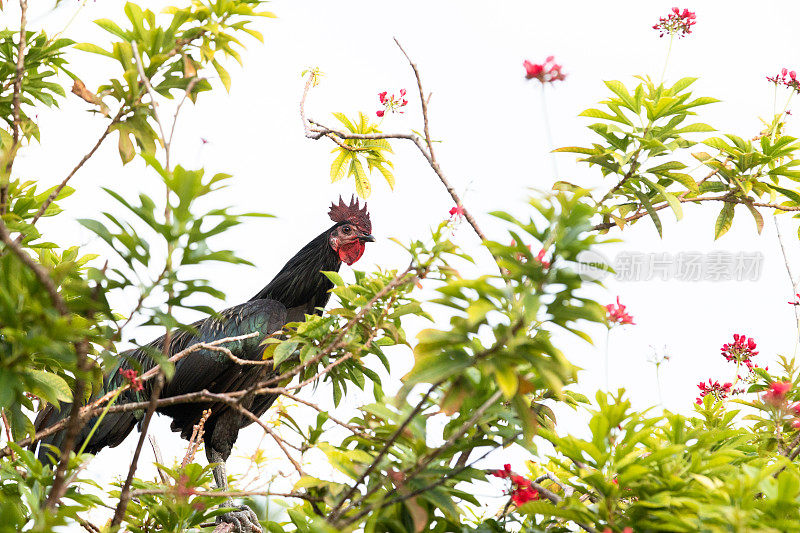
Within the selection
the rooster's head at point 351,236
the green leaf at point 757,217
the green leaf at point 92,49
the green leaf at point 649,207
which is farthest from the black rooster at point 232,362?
the green leaf at point 757,217

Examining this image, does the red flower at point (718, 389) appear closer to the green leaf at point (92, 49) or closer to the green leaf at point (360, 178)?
the green leaf at point (360, 178)

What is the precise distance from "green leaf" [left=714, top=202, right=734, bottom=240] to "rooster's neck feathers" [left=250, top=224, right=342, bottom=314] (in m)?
1.99

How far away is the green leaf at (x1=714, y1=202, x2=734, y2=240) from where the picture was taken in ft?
10.5

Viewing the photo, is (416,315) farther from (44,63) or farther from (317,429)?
(44,63)

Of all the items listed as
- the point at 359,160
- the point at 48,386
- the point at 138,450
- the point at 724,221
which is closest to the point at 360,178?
the point at 359,160

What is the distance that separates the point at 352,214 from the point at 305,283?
635 millimetres

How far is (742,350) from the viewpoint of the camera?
10.3ft

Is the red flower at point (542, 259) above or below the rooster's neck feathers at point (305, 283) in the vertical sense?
above

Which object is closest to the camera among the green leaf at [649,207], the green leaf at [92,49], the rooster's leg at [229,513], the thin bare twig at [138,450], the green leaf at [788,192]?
the thin bare twig at [138,450]

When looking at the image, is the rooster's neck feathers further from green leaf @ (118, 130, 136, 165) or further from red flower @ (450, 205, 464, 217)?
red flower @ (450, 205, 464, 217)

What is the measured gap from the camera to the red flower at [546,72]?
231 cm

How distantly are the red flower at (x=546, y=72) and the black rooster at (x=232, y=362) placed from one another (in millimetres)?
1493

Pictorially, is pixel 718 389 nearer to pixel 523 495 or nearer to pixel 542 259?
pixel 523 495

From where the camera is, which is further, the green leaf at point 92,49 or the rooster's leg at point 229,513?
the rooster's leg at point 229,513
